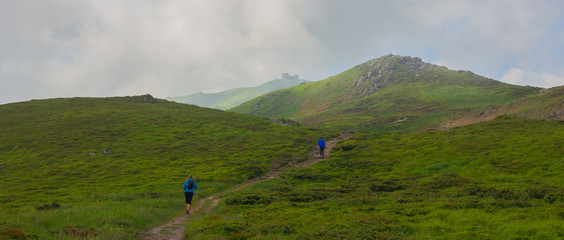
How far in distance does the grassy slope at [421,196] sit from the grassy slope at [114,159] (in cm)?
782

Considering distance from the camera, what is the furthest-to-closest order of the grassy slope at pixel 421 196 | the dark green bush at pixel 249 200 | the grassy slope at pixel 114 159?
the dark green bush at pixel 249 200 < the grassy slope at pixel 114 159 < the grassy slope at pixel 421 196

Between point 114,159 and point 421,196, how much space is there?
63.1m

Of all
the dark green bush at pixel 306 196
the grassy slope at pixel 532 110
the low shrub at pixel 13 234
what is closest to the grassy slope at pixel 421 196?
the dark green bush at pixel 306 196

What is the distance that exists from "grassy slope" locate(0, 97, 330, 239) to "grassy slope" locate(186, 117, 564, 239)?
7.82m

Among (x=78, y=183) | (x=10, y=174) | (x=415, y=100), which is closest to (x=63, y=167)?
(x=10, y=174)

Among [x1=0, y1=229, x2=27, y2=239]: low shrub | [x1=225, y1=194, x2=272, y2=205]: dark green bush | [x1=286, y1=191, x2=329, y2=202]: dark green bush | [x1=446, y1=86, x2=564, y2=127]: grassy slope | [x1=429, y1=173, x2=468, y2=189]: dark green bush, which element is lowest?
[x1=429, y1=173, x2=468, y2=189]: dark green bush

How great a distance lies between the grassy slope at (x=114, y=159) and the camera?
22.5 m

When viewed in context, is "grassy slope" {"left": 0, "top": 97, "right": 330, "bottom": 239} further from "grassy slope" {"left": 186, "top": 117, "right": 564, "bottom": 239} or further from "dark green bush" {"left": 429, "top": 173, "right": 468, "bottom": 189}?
"dark green bush" {"left": 429, "top": 173, "right": 468, "bottom": 189}

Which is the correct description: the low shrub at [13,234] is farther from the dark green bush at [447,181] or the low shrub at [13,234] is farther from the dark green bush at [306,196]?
the dark green bush at [447,181]

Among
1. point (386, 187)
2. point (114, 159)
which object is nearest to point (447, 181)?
point (386, 187)

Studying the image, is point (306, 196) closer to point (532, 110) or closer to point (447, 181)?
point (447, 181)

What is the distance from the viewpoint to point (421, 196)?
91.1 feet

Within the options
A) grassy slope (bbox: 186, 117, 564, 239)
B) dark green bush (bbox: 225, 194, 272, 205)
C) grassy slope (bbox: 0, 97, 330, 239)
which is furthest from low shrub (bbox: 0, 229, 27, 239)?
dark green bush (bbox: 225, 194, 272, 205)

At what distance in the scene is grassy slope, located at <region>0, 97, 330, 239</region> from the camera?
22.5 meters
